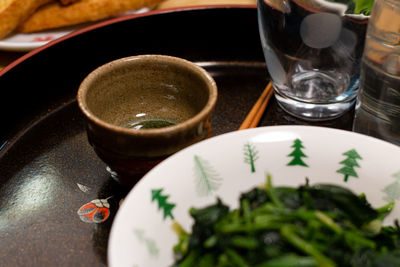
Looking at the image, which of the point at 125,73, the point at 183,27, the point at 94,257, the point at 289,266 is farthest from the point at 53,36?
the point at 289,266

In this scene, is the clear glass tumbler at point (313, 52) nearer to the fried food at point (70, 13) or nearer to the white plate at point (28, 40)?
the fried food at point (70, 13)

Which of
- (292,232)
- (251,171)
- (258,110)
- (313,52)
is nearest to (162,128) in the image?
(251,171)

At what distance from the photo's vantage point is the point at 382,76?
1.13 meters

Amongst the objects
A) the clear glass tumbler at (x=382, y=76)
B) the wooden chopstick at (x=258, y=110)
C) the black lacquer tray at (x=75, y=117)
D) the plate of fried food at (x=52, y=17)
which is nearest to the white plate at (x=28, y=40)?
the plate of fried food at (x=52, y=17)

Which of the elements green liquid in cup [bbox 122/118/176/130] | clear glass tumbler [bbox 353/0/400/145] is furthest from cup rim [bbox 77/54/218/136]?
clear glass tumbler [bbox 353/0/400/145]

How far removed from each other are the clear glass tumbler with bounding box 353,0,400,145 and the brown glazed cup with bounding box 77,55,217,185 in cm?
41

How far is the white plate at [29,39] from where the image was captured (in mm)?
1580

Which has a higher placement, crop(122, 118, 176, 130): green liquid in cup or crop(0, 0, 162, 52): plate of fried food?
crop(0, 0, 162, 52): plate of fried food

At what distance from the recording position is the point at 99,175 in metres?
1.15

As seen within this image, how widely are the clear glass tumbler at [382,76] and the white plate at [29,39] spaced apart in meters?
0.99

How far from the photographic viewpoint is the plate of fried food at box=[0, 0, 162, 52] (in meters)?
1.63

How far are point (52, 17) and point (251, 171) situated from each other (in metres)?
1.13

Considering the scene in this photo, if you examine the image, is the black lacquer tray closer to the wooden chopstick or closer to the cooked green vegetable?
the wooden chopstick

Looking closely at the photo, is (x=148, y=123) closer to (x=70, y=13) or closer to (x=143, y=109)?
(x=143, y=109)
